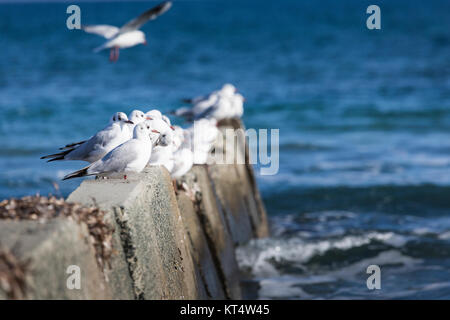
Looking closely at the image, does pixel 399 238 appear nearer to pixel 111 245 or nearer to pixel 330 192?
pixel 330 192

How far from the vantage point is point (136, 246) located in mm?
3881

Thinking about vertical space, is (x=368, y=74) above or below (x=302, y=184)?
above

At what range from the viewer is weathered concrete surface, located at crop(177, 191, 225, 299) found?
572 centimetres

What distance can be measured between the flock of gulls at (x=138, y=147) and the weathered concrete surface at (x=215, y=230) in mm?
234

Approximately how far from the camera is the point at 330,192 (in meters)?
11.5

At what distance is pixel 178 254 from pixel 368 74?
21.8m

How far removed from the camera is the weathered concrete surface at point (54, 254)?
298cm

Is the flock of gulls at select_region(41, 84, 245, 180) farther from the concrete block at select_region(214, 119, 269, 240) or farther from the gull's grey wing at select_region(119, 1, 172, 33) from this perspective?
the gull's grey wing at select_region(119, 1, 172, 33)

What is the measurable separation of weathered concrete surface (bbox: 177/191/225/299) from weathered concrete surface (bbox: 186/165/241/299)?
12 cm

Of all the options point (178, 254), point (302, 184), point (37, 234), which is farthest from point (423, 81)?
point (37, 234)

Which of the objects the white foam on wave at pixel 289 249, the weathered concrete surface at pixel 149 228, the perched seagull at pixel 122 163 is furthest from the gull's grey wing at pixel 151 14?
the white foam on wave at pixel 289 249

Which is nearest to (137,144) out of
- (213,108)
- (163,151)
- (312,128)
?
(163,151)

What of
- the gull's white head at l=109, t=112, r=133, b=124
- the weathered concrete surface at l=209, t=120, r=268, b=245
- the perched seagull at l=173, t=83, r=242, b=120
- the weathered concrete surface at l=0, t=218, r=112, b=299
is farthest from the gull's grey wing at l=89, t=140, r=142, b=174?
the perched seagull at l=173, t=83, r=242, b=120

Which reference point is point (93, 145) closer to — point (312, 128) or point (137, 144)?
point (137, 144)
